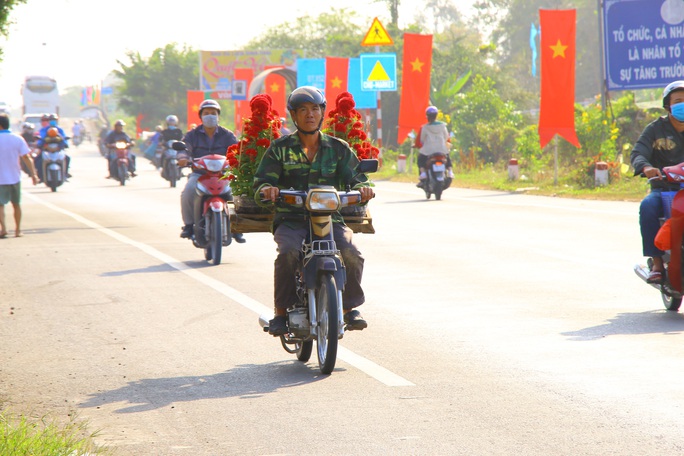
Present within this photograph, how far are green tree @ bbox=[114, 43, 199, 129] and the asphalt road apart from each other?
72.8 metres

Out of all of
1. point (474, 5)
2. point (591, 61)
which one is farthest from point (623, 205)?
point (474, 5)

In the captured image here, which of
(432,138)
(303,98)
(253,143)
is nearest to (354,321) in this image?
(303,98)

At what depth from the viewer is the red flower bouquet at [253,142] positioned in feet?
26.8

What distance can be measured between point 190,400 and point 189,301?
4190 mm

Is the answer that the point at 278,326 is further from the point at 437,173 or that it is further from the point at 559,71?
the point at 559,71

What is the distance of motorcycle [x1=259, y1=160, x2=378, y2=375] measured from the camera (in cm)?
711

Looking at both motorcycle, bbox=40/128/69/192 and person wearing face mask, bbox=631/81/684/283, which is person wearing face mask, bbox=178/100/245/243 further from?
motorcycle, bbox=40/128/69/192

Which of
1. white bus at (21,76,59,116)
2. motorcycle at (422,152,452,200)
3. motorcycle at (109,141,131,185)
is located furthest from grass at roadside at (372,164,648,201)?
white bus at (21,76,59,116)

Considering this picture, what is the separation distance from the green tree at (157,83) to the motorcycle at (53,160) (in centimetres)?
5565

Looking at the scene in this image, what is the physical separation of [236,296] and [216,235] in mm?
2798

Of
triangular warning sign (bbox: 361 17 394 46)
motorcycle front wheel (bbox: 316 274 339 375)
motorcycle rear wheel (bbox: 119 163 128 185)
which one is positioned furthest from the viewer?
motorcycle rear wheel (bbox: 119 163 128 185)

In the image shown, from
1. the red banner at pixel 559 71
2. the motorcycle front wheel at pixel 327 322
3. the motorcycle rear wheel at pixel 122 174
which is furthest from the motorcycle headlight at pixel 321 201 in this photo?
the motorcycle rear wheel at pixel 122 174

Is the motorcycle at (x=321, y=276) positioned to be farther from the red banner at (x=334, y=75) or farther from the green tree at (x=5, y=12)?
the red banner at (x=334, y=75)

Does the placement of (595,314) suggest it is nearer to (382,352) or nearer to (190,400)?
(382,352)
